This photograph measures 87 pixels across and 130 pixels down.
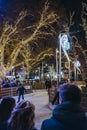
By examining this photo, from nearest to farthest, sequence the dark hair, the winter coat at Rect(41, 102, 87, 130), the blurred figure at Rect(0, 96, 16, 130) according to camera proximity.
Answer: the winter coat at Rect(41, 102, 87, 130)
the dark hair
the blurred figure at Rect(0, 96, 16, 130)

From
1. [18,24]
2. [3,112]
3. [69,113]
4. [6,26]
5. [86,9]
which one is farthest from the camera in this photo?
[18,24]

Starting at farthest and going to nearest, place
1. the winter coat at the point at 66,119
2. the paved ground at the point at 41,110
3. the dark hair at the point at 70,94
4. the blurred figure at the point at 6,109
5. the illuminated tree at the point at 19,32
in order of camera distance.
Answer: the illuminated tree at the point at 19,32
the paved ground at the point at 41,110
the blurred figure at the point at 6,109
the dark hair at the point at 70,94
the winter coat at the point at 66,119

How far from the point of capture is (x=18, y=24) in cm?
4312

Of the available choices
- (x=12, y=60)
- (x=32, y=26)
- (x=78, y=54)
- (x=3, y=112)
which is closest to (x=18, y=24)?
(x=32, y=26)

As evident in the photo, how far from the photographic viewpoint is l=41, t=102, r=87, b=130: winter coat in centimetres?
414

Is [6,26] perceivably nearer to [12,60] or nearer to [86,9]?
[12,60]

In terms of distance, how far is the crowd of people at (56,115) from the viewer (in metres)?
4.16

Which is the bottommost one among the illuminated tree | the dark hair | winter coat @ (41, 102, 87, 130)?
winter coat @ (41, 102, 87, 130)

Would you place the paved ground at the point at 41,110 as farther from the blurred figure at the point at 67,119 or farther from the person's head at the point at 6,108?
the blurred figure at the point at 67,119

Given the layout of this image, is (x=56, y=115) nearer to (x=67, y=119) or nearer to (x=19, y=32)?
(x=67, y=119)

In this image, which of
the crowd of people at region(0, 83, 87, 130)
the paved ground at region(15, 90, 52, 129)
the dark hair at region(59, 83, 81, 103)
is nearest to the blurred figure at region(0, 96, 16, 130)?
the crowd of people at region(0, 83, 87, 130)

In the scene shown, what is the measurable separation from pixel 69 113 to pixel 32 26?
127 ft

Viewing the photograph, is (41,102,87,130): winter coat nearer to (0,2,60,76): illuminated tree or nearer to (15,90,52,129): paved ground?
(15,90,52,129): paved ground

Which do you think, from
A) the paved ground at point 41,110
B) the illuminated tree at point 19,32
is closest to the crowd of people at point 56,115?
the paved ground at point 41,110
